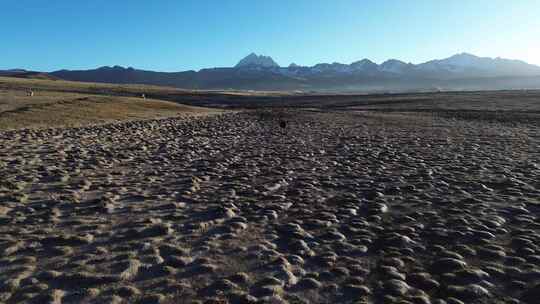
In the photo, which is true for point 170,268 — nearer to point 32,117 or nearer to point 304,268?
point 304,268

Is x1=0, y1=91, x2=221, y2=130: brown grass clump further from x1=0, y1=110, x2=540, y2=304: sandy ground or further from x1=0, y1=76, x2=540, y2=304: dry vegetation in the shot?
x1=0, y1=110, x2=540, y2=304: sandy ground

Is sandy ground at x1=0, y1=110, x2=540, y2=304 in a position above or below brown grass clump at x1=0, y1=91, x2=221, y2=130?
below

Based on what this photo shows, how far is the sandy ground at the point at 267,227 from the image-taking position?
19.1 ft

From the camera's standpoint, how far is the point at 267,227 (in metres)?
8.42

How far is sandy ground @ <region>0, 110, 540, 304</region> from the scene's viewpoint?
5.82 m

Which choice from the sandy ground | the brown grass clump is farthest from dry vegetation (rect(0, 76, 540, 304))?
the brown grass clump

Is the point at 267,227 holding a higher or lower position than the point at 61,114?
lower

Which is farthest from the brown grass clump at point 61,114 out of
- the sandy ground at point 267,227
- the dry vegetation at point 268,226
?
the sandy ground at point 267,227

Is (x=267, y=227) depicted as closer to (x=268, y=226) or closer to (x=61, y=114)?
(x=268, y=226)

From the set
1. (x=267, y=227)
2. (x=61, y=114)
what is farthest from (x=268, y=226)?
(x=61, y=114)

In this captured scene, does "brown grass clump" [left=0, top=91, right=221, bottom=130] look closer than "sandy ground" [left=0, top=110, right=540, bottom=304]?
No

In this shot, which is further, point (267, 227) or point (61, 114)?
point (61, 114)

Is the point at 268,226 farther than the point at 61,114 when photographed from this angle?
No

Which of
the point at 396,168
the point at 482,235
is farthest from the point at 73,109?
the point at 482,235
